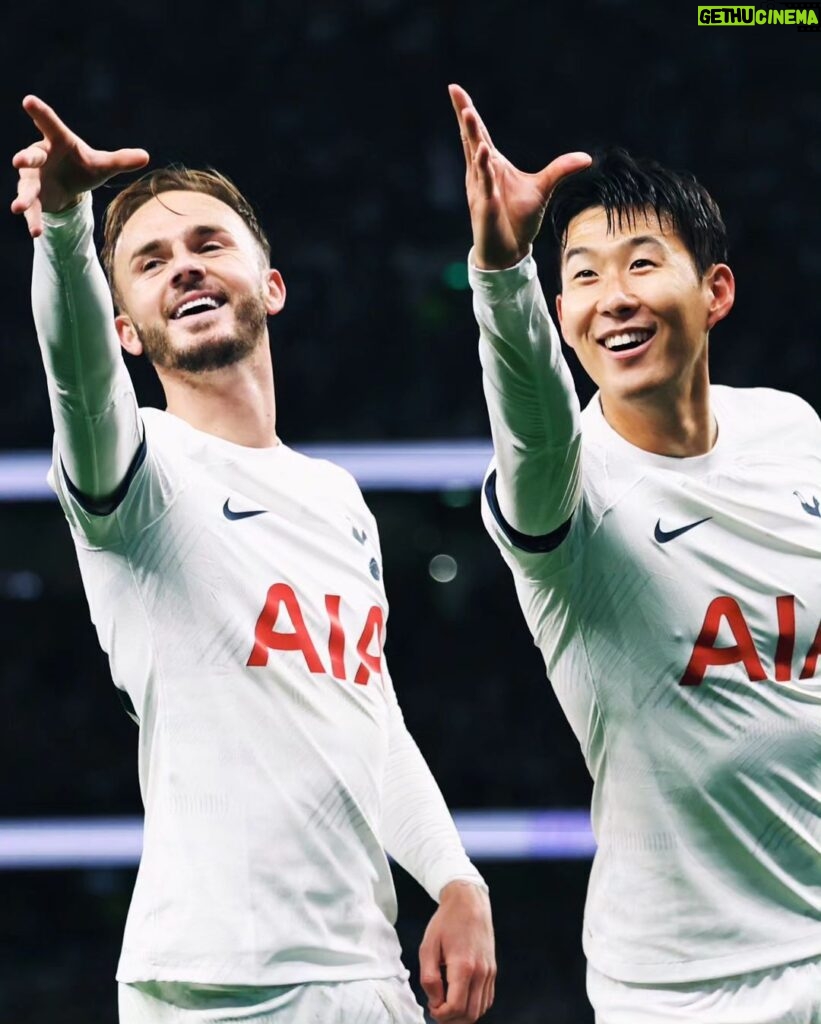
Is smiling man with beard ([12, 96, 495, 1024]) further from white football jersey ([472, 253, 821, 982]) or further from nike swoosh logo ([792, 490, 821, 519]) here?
nike swoosh logo ([792, 490, 821, 519])

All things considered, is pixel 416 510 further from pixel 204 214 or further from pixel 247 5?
pixel 204 214

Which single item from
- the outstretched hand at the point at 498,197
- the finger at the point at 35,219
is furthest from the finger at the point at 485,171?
the finger at the point at 35,219

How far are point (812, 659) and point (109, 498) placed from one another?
79cm

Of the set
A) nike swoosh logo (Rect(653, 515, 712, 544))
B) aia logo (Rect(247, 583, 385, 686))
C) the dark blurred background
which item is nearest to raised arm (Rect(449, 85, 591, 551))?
nike swoosh logo (Rect(653, 515, 712, 544))

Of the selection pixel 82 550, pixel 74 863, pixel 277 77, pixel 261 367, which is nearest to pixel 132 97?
pixel 277 77

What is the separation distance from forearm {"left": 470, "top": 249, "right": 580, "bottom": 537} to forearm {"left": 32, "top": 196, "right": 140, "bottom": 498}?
0.37 metres

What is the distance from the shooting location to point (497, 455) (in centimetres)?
164

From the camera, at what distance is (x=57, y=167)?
1.50 m

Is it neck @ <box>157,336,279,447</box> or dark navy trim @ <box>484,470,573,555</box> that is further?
neck @ <box>157,336,279,447</box>

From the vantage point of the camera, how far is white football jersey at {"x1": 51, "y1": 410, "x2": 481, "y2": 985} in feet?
5.33

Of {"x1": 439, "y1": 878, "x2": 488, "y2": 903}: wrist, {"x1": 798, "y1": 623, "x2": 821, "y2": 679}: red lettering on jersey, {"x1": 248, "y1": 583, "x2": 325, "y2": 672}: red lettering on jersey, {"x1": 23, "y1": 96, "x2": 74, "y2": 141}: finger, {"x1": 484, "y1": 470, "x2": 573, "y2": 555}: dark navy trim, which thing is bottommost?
{"x1": 439, "y1": 878, "x2": 488, "y2": 903}: wrist

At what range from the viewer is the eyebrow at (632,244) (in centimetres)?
189

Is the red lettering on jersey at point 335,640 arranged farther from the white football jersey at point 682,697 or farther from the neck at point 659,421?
the neck at point 659,421

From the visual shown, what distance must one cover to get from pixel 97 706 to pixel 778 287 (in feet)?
6.66
